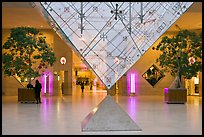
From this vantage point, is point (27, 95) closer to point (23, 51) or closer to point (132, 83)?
point (23, 51)

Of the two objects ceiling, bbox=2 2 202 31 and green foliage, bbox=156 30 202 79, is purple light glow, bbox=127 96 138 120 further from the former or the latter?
ceiling, bbox=2 2 202 31

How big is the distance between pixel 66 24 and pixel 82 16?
0.35 meters

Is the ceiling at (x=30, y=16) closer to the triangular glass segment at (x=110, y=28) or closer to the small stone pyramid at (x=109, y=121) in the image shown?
the triangular glass segment at (x=110, y=28)

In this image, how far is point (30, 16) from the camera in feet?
65.6

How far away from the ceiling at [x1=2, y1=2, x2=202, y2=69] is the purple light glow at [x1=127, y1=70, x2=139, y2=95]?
397cm

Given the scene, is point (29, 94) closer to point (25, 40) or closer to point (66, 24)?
point (25, 40)

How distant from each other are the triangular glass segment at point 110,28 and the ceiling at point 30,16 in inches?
354

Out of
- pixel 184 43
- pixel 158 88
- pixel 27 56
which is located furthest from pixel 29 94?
pixel 158 88

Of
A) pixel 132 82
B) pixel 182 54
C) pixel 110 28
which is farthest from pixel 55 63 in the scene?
pixel 110 28

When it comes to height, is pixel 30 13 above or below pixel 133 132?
above

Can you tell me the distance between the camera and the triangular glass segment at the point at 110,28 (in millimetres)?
7285

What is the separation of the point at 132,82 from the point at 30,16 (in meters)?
8.66

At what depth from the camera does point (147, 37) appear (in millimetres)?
7480

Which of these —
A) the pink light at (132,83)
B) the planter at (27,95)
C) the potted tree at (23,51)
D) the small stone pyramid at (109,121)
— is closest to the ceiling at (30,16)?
the potted tree at (23,51)
